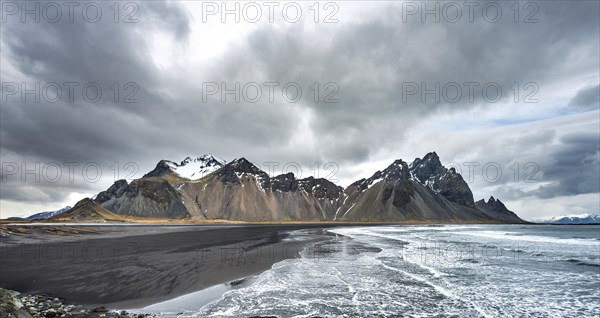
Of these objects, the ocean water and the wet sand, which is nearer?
the ocean water

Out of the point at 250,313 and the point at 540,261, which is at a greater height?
the point at 250,313

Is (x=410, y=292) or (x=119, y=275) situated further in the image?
(x=119, y=275)

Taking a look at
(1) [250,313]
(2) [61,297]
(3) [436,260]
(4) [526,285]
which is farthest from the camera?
(3) [436,260]

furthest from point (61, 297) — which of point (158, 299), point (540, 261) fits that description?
point (540, 261)

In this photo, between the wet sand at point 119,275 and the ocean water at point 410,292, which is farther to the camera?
the wet sand at point 119,275

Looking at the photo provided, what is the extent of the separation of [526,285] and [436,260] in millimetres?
11058

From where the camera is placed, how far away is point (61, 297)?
52.1ft

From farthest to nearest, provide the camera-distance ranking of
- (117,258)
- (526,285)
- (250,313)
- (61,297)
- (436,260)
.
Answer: (436,260), (117,258), (526,285), (61,297), (250,313)

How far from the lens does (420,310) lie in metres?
14.9

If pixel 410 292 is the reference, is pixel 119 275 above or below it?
above

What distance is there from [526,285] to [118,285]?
26109 mm

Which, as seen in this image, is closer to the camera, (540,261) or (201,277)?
(201,277)

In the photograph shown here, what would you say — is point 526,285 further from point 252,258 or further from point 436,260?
point 252,258

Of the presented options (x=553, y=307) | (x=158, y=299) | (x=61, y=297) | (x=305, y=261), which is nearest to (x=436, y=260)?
(x=305, y=261)
